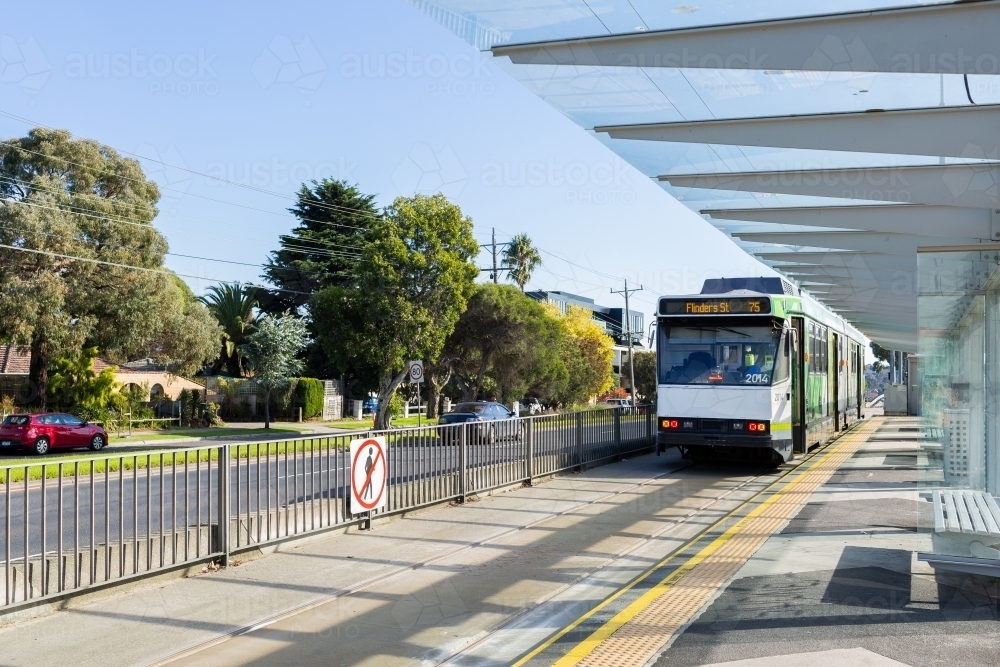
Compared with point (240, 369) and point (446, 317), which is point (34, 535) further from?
point (240, 369)

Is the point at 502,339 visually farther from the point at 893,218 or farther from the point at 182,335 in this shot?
the point at 893,218

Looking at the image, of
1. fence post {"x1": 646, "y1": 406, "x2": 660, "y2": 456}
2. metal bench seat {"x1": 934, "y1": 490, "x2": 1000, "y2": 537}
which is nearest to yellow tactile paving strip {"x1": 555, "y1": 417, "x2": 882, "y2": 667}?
metal bench seat {"x1": 934, "y1": 490, "x2": 1000, "y2": 537}

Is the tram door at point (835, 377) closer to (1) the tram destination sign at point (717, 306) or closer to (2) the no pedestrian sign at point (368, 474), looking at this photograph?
(1) the tram destination sign at point (717, 306)

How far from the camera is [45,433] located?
1101 inches

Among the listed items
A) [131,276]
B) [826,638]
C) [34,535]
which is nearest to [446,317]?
[131,276]

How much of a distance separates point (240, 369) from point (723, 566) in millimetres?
55771

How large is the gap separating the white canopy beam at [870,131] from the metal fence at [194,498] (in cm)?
529

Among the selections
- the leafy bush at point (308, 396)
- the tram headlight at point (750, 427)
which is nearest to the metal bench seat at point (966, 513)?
the tram headlight at point (750, 427)

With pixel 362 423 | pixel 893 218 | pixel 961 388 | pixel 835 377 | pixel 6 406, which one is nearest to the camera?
pixel 961 388

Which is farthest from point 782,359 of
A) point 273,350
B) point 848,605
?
point 273,350

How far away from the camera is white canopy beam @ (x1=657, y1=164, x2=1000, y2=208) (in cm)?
1000

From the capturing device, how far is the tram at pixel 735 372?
16656 millimetres

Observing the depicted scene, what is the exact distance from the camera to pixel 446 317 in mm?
35375

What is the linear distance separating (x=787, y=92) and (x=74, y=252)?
30.3 metres
